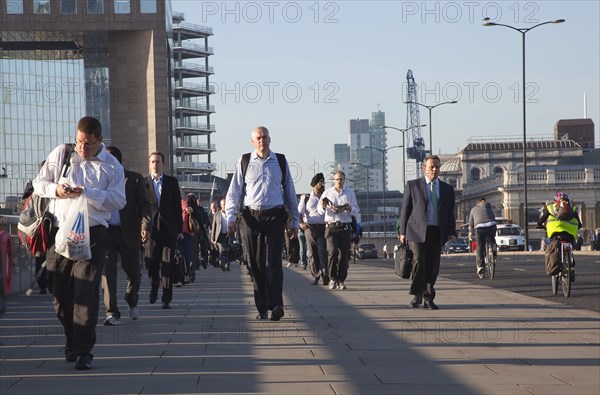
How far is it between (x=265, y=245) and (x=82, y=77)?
350 ft

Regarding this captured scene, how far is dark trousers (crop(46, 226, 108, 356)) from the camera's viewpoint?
876cm

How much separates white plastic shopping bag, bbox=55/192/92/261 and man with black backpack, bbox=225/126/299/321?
3959 mm

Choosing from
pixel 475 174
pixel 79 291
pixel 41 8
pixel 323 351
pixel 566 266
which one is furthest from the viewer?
pixel 475 174

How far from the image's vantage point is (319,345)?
33.4 feet

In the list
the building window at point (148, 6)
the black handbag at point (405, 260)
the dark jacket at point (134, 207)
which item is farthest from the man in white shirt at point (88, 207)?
the building window at point (148, 6)

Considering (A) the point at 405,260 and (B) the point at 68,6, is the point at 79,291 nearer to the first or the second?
(A) the point at 405,260

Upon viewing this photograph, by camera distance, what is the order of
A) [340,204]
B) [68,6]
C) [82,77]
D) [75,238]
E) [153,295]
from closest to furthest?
[75,238], [153,295], [340,204], [68,6], [82,77]

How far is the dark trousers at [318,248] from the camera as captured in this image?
20453 mm

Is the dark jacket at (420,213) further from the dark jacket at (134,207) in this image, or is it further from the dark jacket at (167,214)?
the dark jacket at (134,207)

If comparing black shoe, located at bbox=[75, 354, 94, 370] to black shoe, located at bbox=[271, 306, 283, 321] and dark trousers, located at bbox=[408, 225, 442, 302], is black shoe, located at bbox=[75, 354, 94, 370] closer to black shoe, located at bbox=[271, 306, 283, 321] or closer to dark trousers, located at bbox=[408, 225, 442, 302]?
black shoe, located at bbox=[271, 306, 283, 321]

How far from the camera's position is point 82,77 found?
117 metres

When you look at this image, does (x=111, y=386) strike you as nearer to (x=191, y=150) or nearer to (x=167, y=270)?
(x=167, y=270)

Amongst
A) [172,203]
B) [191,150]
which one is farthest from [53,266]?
[191,150]

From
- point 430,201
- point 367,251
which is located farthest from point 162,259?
point 367,251
